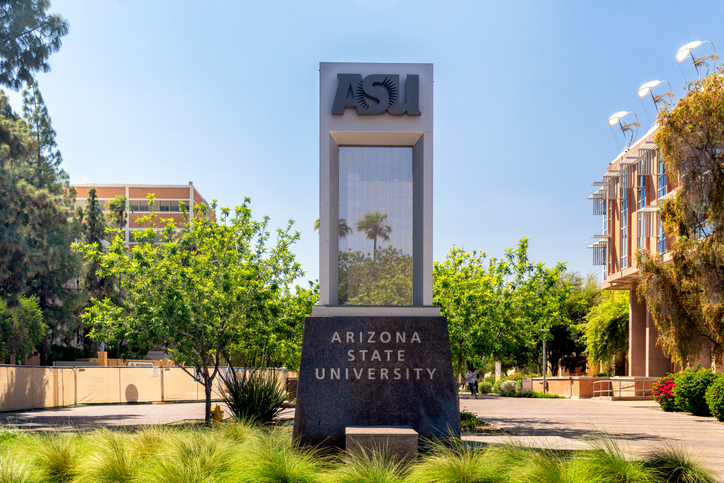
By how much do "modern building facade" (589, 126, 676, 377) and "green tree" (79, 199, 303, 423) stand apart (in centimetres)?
2483

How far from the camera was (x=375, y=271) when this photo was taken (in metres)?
11.9

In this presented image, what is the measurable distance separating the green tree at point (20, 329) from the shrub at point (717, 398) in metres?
29.1

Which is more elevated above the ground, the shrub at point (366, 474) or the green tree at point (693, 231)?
the green tree at point (693, 231)

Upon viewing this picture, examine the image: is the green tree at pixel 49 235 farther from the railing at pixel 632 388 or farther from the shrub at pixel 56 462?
the railing at pixel 632 388

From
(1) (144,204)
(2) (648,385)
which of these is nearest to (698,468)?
(2) (648,385)

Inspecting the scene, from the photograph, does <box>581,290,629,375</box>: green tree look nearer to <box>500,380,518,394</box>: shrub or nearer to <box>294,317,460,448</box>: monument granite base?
<box>500,380,518,394</box>: shrub

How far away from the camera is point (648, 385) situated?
39.4 metres

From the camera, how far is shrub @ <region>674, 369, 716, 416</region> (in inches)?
995

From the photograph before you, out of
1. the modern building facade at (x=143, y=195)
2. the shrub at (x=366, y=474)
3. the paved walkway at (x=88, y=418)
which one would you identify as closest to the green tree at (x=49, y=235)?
the paved walkway at (x=88, y=418)

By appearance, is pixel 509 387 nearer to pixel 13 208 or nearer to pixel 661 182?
pixel 661 182

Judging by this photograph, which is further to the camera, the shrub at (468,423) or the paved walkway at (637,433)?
the shrub at (468,423)

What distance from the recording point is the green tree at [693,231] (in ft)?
78.8

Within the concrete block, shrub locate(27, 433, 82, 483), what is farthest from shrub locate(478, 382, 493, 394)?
shrub locate(27, 433, 82, 483)

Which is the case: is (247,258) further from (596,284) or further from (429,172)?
(596,284)
